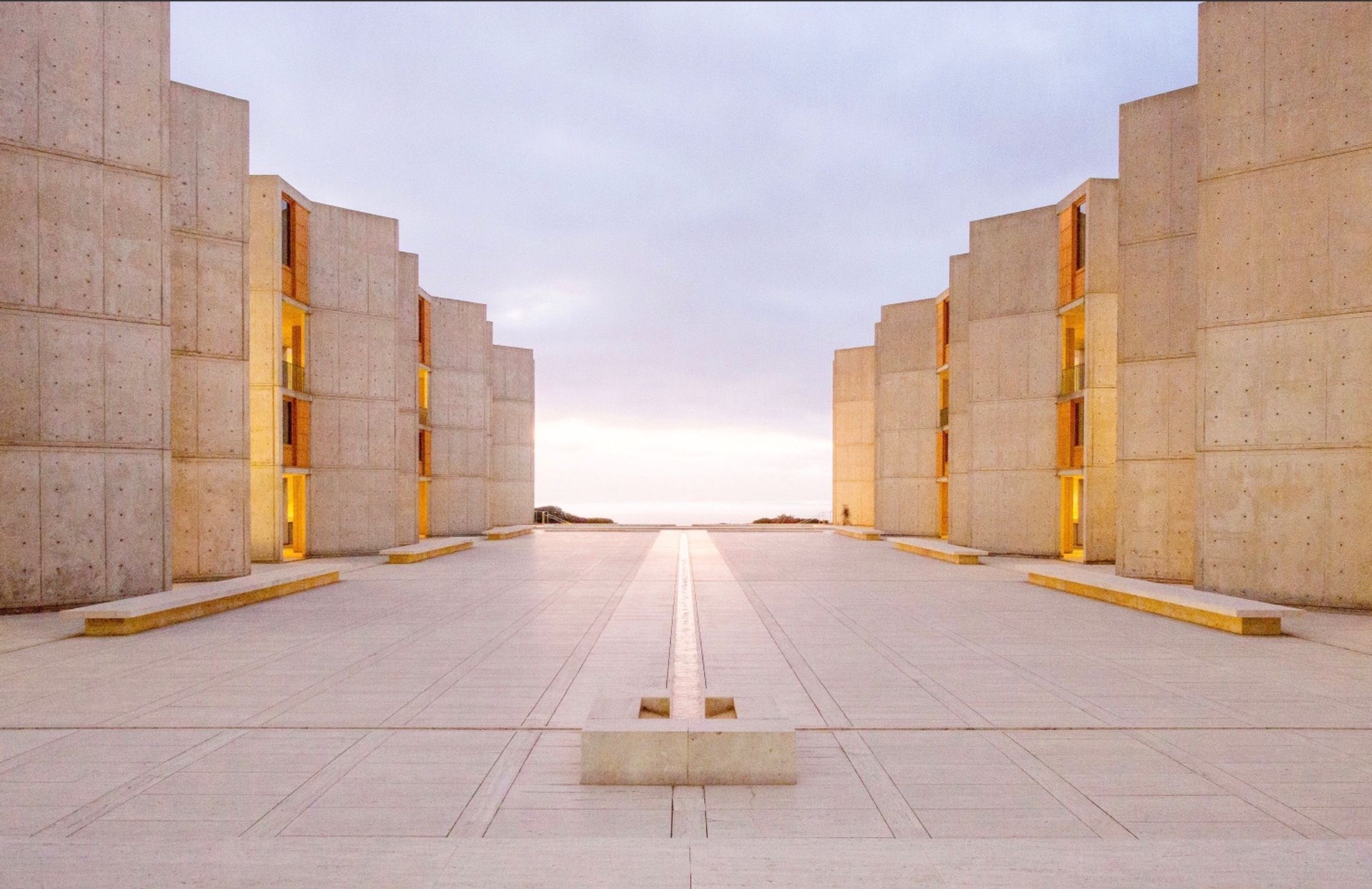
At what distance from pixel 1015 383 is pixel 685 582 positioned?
13.3 m

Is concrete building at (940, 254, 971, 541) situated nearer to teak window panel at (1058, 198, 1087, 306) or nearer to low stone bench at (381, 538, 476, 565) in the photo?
teak window panel at (1058, 198, 1087, 306)

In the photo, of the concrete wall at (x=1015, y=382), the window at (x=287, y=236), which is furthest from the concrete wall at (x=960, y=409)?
the window at (x=287, y=236)

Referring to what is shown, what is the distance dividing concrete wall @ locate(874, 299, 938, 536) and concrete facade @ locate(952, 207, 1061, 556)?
7.07 meters

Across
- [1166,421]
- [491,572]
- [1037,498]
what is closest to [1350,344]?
[1166,421]

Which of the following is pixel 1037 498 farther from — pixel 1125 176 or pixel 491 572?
pixel 491 572

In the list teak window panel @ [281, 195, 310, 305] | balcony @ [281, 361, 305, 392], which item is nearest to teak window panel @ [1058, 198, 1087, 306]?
teak window panel @ [281, 195, 310, 305]

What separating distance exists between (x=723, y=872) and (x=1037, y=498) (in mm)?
21503

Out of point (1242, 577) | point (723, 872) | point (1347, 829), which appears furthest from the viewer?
point (1242, 577)

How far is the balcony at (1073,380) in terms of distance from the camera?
71.3ft

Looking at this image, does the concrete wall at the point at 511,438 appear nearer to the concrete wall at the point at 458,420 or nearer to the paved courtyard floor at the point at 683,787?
the concrete wall at the point at 458,420

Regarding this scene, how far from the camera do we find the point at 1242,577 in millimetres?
13430

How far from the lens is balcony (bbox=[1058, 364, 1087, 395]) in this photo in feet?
71.3

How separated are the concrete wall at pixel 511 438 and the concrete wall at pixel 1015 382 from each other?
2228 centimetres

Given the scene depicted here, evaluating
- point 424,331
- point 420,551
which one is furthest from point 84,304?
point 424,331
